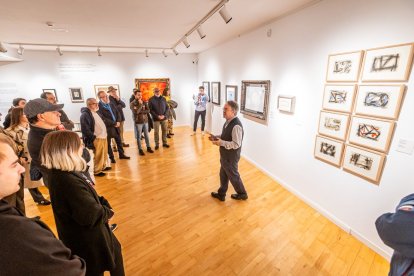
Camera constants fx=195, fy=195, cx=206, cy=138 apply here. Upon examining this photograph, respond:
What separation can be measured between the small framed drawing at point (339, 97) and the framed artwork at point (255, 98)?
130cm

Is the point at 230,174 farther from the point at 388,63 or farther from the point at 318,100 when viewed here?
the point at 388,63

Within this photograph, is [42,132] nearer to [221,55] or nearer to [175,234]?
[175,234]

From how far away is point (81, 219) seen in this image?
4.19ft

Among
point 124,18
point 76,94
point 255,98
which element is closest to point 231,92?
point 255,98

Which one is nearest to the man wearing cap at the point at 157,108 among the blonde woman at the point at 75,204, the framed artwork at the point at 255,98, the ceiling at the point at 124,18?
the ceiling at the point at 124,18

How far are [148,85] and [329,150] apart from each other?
654 centimetres

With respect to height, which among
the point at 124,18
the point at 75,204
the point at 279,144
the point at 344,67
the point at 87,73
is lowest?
the point at 279,144

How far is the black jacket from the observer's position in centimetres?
66

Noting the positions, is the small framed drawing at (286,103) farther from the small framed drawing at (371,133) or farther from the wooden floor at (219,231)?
the wooden floor at (219,231)

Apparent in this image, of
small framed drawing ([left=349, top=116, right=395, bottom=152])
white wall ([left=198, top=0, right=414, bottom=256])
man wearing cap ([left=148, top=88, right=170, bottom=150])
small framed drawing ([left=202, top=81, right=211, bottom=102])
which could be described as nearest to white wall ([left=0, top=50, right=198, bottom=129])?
small framed drawing ([left=202, top=81, right=211, bottom=102])

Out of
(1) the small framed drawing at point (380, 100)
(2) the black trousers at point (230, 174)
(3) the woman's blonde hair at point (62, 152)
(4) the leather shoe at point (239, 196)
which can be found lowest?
(4) the leather shoe at point (239, 196)

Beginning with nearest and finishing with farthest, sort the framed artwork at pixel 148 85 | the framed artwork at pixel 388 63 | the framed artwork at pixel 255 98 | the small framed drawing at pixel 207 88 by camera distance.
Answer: the framed artwork at pixel 388 63, the framed artwork at pixel 255 98, the small framed drawing at pixel 207 88, the framed artwork at pixel 148 85

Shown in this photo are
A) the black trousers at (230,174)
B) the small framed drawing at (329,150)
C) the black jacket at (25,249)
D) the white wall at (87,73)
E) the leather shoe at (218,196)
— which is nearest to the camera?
the black jacket at (25,249)

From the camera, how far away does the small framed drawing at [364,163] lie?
2.16 metres
